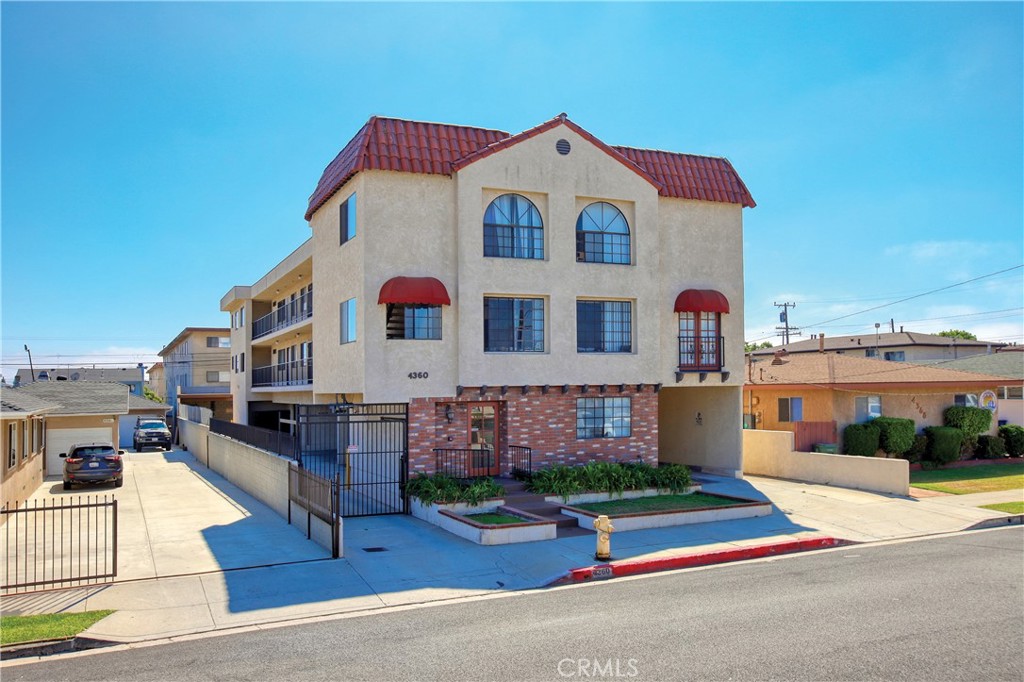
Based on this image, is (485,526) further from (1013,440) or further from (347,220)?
(1013,440)

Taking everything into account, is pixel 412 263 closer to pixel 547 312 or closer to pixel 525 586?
pixel 547 312

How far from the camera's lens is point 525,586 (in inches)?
510

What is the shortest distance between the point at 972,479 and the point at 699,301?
37.5 ft

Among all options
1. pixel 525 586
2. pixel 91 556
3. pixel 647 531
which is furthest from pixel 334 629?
pixel 647 531

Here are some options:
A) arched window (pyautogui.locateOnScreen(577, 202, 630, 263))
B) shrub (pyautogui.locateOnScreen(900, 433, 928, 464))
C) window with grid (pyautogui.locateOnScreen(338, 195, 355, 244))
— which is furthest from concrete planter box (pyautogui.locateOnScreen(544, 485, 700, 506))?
shrub (pyautogui.locateOnScreen(900, 433, 928, 464))

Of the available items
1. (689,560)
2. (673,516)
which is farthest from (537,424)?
(689,560)

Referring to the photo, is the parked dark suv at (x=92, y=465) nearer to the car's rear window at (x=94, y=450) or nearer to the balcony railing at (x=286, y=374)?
the car's rear window at (x=94, y=450)

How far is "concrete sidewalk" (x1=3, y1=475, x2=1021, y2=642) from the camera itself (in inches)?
447

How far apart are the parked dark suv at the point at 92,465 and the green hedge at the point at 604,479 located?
50.5 feet

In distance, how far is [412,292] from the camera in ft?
67.8

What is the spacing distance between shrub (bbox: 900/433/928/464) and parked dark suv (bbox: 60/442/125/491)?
28105 mm

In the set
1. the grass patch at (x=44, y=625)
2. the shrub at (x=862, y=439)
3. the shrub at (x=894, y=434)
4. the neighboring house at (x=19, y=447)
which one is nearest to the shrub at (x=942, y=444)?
the shrub at (x=894, y=434)

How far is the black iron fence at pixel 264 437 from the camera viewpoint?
2048 centimetres

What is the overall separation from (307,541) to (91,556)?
4070 millimetres
